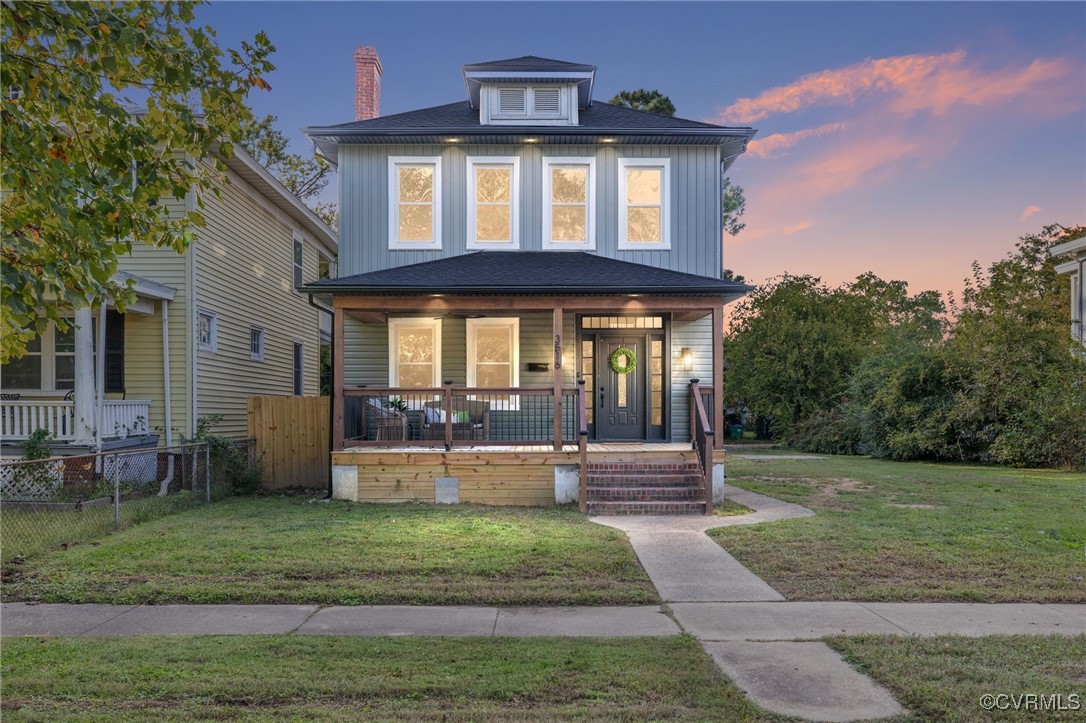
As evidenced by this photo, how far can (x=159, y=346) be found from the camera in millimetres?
13289

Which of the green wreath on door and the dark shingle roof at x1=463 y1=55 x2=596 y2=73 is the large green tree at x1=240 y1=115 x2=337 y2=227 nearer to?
the dark shingle roof at x1=463 y1=55 x2=596 y2=73

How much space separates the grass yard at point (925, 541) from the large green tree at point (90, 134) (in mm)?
5779

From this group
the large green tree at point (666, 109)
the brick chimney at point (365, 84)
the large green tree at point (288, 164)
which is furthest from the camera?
the large green tree at point (288, 164)

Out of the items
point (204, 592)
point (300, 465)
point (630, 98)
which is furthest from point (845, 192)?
point (204, 592)

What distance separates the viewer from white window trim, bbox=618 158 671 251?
1364cm

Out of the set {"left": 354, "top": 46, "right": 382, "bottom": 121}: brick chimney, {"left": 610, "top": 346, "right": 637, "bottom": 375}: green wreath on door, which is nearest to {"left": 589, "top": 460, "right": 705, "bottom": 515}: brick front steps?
{"left": 610, "top": 346, "right": 637, "bottom": 375}: green wreath on door

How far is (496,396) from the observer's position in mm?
13414

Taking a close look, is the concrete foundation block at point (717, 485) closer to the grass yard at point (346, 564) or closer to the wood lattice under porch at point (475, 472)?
the wood lattice under porch at point (475, 472)

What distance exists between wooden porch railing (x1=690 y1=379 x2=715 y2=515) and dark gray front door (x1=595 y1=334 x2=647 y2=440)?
173 cm

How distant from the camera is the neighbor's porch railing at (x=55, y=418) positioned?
1167 centimetres

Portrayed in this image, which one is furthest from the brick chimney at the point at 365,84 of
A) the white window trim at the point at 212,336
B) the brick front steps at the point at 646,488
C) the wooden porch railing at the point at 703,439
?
the brick front steps at the point at 646,488

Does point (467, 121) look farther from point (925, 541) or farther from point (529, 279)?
point (925, 541)

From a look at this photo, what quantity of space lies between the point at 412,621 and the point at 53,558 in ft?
15.0

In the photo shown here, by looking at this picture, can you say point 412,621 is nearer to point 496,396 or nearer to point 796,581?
point 796,581
